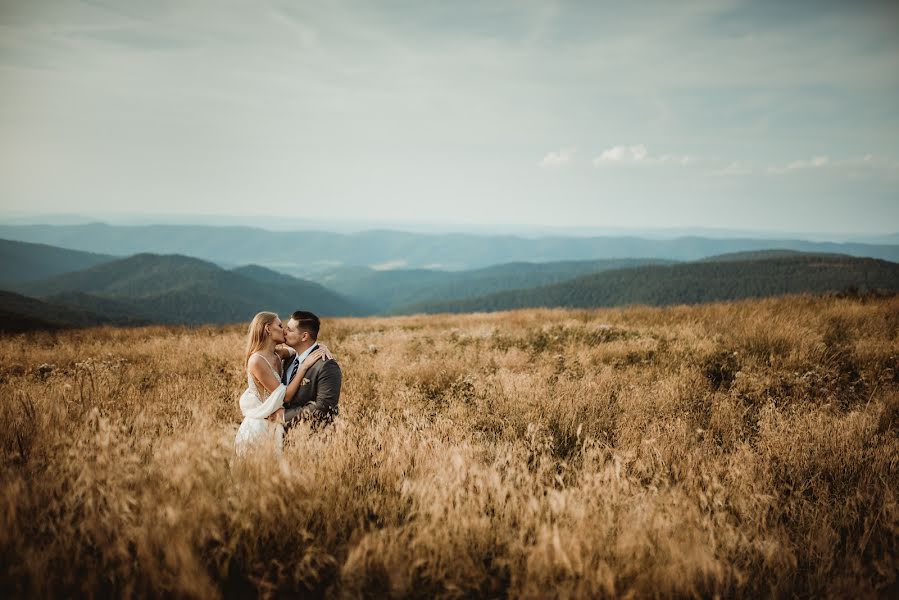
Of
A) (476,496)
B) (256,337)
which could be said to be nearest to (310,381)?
(256,337)

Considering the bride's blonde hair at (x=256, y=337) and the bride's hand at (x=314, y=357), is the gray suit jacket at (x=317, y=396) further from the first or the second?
the bride's blonde hair at (x=256, y=337)

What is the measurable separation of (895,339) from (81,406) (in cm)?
1153

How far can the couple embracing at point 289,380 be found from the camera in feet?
12.1

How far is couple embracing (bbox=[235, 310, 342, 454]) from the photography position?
3688 mm

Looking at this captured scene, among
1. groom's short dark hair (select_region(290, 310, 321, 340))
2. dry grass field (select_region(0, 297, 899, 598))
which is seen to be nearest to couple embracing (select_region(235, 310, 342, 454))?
A: groom's short dark hair (select_region(290, 310, 321, 340))

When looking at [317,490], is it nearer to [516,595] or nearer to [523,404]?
[516,595]

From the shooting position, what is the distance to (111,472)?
224 centimetres

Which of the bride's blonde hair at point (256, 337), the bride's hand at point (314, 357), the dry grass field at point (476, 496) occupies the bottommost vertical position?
the dry grass field at point (476, 496)

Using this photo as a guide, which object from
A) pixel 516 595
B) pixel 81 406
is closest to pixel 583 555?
pixel 516 595

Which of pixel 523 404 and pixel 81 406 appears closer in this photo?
pixel 81 406

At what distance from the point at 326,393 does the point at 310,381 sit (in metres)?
0.24

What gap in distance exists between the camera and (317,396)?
3893 mm

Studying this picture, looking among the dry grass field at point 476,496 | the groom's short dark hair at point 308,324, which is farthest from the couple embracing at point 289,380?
the dry grass field at point 476,496

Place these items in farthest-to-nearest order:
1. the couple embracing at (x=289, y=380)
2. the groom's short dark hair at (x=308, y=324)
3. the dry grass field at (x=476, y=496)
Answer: the groom's short dark hair at (x=308, y=324) < the couple embracing at (x=289, y=380) < the dry grass field at (x=476, y=496)
